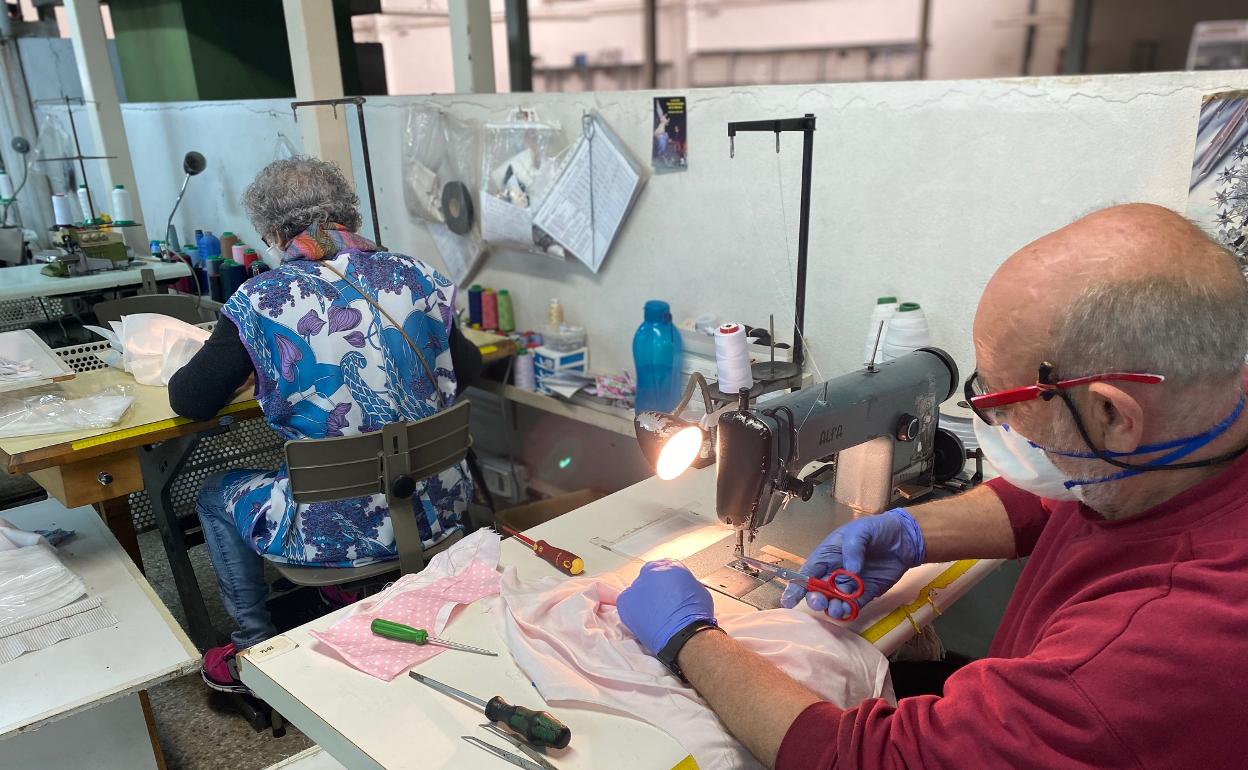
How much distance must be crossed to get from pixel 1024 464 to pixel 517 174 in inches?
79.5

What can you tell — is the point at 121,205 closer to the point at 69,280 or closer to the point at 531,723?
the point at 69,280

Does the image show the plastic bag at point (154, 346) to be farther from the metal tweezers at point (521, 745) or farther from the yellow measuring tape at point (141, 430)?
the metal tweezers at point (521, 745)

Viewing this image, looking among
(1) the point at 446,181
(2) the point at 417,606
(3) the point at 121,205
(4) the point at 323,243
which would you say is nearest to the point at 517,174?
(1) the point at 446,181

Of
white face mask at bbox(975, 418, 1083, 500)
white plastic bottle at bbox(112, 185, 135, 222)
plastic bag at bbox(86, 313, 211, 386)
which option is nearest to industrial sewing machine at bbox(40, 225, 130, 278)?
white plastic bottle at bbox(112, 185, 135, 222)

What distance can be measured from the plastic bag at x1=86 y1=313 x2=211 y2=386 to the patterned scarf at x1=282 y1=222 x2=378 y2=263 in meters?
0.52

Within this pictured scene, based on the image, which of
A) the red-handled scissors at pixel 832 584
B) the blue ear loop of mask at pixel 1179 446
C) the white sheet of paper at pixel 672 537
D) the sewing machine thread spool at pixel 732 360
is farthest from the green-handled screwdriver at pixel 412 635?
the blue ear loop of mask at pixel 1179 446

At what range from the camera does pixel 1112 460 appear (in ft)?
2.81

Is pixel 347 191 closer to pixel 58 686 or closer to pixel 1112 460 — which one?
pixel 58 686

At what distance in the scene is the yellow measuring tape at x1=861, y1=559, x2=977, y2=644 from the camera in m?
1.21

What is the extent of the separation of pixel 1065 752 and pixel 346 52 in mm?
4590

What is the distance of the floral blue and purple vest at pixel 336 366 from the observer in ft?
5.85

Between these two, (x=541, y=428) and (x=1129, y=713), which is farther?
(x=541, y=428)

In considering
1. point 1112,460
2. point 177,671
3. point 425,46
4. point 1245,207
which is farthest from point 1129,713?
point 425,46

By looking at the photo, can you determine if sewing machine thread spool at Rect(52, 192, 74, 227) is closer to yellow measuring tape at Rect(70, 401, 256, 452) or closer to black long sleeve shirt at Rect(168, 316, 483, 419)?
yellow measuring tape at Rect(70, 401, 256, 452)
